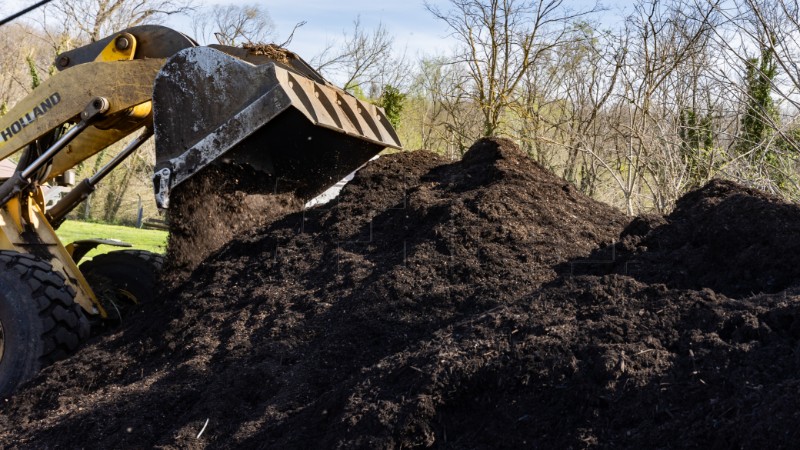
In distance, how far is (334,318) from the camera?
444 cm

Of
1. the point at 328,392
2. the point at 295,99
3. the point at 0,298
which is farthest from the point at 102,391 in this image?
the point at 295,99

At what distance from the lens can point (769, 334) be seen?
9.71 feet

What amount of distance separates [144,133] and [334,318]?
2716mm

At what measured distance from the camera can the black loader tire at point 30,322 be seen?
5.14 meters

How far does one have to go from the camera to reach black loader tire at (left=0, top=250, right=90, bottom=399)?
514 centimetres

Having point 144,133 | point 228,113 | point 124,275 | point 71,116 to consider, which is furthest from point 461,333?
point 124,275

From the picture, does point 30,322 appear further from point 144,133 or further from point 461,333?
point 461,333

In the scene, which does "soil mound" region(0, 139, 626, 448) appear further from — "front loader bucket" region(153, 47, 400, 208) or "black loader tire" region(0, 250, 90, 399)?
"front loader bucket" region(153, 47, 400, 208)

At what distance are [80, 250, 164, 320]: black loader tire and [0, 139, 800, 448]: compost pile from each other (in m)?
1.13

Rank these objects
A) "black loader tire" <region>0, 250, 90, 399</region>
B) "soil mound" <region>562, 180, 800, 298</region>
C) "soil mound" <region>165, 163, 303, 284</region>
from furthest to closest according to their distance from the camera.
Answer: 1. "soil mound" <region>165, 163, 303, 284</region>
2. "black loader tire" <region>0, 250, 90, 399</region>
3. "soil mound" <region>562, 180, 800, 298</region>

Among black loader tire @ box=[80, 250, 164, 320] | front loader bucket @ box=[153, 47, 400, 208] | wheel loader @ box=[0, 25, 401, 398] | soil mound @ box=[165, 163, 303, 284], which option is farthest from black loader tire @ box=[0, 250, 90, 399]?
black loader tire @ box=[80, 250, 164, 320]

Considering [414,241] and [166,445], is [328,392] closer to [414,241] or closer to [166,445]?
[166,445]

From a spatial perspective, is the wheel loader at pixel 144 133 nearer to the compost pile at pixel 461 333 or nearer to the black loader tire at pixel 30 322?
the black loader tire at pixel 30 322

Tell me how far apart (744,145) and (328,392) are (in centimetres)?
831
